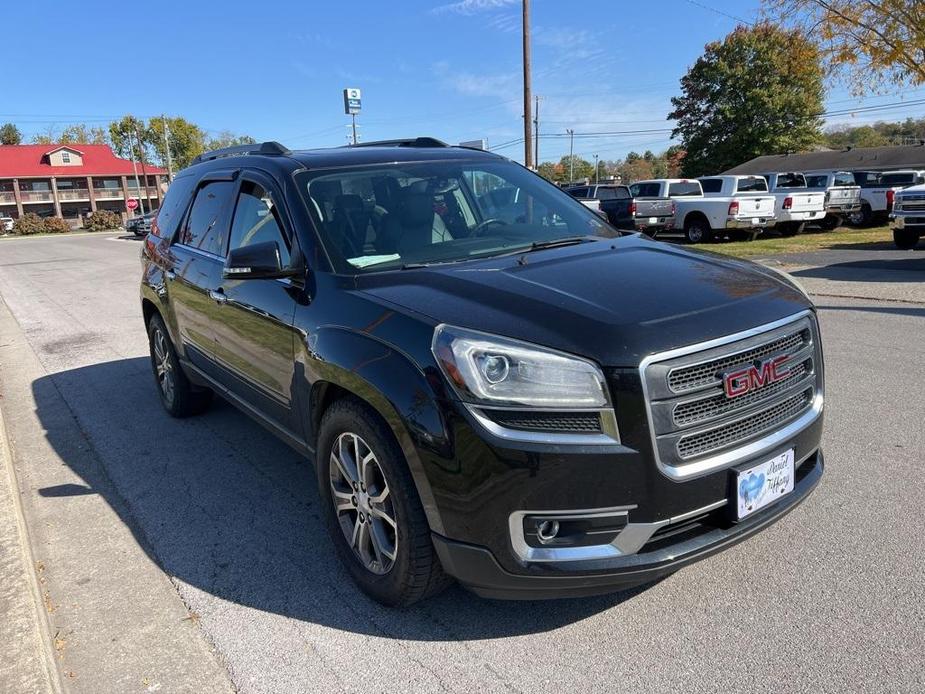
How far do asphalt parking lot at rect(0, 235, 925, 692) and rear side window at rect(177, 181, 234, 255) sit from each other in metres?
1.43

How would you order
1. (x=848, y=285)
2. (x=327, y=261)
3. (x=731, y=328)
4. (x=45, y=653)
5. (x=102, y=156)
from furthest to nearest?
(x=102, y=156), (x=848, y=285), (x=327, y=261), (x=45, y=653), (x=731, y=328)

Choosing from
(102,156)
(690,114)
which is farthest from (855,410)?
(102,156)

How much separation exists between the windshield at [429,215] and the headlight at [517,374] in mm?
979

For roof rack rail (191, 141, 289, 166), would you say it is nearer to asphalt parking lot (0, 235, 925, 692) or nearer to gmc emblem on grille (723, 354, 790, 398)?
asphalt parking lot (0, 235, 925, 692)

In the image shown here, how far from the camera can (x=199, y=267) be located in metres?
4.63

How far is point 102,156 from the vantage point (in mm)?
82250

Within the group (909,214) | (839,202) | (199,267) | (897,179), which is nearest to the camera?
(199,267)

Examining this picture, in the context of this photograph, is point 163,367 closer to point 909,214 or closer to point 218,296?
point 218,296

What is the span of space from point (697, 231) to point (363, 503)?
18.6 m

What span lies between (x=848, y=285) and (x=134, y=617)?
1065 centimetres

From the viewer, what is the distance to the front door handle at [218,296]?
416 cm

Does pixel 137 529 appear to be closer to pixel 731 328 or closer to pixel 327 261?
pixel 327 261

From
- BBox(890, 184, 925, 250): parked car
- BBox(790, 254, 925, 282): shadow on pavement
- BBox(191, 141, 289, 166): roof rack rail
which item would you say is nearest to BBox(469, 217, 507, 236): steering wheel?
BBox(191, 141, 289, 166): roof rack rail

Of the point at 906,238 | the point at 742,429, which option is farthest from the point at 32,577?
the point at 906,238
